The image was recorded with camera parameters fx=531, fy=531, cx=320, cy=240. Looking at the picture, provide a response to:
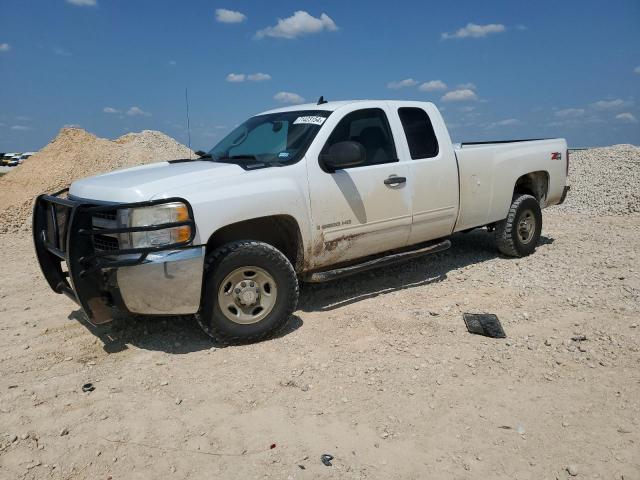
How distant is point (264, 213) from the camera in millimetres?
4250

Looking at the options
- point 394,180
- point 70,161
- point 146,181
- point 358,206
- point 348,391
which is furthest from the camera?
point 70,161

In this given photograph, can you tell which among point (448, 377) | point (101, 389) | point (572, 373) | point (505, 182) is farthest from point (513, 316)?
point (101, 389)

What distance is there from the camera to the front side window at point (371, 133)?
5.04 metres

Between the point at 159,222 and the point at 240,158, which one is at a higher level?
the point at 240,158

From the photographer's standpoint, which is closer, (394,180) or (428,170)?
(394,180)

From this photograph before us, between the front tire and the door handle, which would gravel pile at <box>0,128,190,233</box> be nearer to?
the front tire

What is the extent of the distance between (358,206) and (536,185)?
3491mm

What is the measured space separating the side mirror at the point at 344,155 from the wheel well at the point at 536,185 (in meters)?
3.44

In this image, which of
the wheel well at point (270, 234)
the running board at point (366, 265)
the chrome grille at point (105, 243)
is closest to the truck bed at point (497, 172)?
the running board at point (366, 265)

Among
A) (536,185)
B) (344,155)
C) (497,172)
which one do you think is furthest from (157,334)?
(536,185)

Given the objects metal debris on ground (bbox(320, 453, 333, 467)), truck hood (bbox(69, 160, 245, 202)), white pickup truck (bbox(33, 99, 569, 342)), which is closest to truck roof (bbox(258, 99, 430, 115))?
white pickup truck (bbox(33, 99, 569, 342))

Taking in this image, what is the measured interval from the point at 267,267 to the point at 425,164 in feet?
7.11

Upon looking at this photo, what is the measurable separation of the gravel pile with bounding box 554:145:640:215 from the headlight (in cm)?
910

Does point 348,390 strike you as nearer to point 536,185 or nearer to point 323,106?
point 323,106
